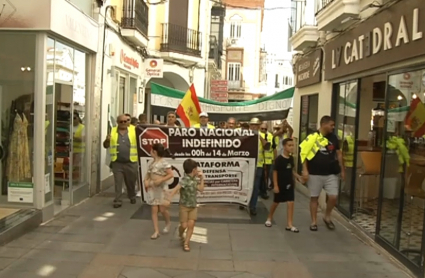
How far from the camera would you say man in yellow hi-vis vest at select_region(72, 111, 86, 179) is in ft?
32.6

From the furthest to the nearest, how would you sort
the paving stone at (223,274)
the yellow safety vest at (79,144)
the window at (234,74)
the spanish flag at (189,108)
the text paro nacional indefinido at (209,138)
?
1. the window at (234,74)
2. the spanish flag at (189,108)
3. the yellow safety vest at (79,144)
4. the text paro nacional indefinido at (209,138)
5. the paving stone at (223,274)

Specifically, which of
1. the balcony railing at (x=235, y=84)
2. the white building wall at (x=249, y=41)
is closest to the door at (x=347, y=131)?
the balcony railing at (x=235, y=84)

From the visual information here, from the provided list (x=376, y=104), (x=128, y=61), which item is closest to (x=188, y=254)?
(x=376, y=104)

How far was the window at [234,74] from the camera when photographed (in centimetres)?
5388

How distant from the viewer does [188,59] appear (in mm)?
21000

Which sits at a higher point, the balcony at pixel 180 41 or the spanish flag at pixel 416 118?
the balcony at pixel 180 41

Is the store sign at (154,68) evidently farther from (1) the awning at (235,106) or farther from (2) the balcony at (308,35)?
(2) the balcony at (308,35)

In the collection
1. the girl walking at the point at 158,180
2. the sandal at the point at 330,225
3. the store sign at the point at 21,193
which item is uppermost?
the girl walking at the point at 158,180

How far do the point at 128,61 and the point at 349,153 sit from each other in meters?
7.08

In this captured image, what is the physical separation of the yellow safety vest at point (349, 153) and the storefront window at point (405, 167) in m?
1.99

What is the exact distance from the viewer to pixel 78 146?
1020 cm

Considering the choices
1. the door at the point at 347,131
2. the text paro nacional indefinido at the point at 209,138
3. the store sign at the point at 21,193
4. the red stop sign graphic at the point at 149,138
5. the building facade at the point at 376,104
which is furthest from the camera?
the text paro nacional indefinido at the point at 209,138

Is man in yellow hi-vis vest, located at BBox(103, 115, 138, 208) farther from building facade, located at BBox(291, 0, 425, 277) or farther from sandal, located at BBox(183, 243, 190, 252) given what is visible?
building facade, located at BBox(291, 0, 425, 277)

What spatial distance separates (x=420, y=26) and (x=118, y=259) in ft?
14.5
